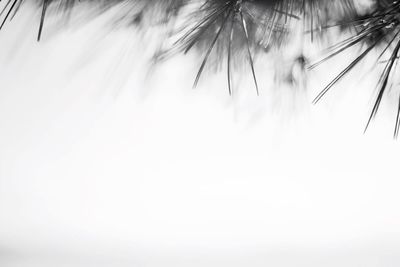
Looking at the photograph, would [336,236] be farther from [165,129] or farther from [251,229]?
[165,129]

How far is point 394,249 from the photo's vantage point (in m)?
0.66

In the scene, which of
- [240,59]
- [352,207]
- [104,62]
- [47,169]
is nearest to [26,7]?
[104,62]

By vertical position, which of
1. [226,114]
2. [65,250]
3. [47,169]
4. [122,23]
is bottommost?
[65,250]

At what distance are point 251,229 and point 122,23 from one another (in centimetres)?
44

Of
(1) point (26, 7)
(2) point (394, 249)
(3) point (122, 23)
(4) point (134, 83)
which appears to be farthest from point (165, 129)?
(2) point (394, 249)

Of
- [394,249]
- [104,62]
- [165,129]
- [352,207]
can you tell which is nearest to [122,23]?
[104,62]

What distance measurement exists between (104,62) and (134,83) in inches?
2.7

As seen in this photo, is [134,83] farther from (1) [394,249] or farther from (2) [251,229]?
(1) [394,249]

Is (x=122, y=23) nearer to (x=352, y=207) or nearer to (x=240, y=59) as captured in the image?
(x=240, y=59)

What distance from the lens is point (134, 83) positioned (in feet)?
2.16

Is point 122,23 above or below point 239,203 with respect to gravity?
above

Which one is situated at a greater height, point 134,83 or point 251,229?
point 134,83

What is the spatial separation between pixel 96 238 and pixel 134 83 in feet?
0.94

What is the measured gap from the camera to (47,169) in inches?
25.2
